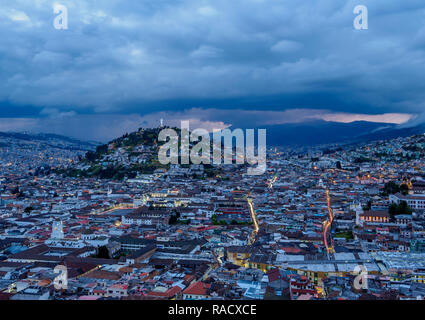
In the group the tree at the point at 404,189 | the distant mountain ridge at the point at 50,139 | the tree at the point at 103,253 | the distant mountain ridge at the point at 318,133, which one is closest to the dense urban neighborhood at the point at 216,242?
the tree at the point at 103,253

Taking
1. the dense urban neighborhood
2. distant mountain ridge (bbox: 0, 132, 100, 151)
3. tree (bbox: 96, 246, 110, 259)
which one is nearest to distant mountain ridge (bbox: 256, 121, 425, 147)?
distant mountain ridge (bbox: 0, 132, 100, 151)

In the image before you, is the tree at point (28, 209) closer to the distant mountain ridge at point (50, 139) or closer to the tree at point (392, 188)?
the tree at point (392, 188)

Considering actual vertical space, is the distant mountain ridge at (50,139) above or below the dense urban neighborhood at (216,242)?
above

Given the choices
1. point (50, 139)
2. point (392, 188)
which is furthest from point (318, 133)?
point (392, 188)

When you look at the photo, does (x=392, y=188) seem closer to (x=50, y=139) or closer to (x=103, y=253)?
(x=103, y=253)

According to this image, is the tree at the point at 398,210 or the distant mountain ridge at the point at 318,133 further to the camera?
the distant mountain ridge at the point at 318,133

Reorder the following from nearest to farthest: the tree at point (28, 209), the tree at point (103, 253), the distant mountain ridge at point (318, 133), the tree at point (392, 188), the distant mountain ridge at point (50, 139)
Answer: the tree at point (103, 253), the tree at point (28, 209), the tree at point (392, 188), the distant mountain ridge at point (50, 139), the distant mountain ridge at point (318, 133)

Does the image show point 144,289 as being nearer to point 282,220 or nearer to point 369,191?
point 282,220

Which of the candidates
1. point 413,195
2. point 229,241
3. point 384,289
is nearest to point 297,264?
point 384,289

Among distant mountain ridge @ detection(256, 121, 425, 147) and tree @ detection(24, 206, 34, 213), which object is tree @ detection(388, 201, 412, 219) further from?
distant mountain ridge @ detection(256, 121, 425, 147)
